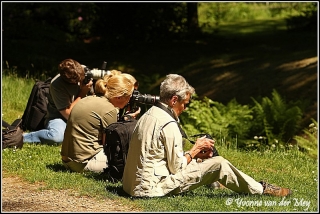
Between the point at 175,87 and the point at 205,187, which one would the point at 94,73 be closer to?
the point at 205,187

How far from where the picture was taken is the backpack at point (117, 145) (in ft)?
21.9

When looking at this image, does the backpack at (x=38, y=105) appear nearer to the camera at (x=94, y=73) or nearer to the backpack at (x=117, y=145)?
the camera at (x=94, y=73)

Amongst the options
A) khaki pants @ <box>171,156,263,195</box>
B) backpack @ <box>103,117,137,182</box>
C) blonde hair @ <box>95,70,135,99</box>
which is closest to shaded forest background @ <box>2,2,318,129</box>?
blonde hair @ <box>95,70,135,99</box>

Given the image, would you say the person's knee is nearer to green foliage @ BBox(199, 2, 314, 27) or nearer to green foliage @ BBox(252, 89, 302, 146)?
green foliage @ BBox(252, 89, 302, 146)

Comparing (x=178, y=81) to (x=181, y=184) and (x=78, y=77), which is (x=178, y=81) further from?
(x=78, y=77)

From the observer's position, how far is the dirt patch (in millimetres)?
5887

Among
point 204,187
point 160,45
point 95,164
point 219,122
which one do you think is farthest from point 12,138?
point 160,45

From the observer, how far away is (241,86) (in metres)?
15.2

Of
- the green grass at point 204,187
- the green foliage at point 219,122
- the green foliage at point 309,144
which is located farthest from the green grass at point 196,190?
the green foliage at point 219,122

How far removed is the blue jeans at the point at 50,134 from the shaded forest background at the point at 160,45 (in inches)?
226

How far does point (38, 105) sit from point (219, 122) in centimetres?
337

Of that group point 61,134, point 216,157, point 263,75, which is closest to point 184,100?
point 216,157

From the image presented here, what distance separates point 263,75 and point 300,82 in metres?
1.63

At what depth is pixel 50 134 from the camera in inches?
344
